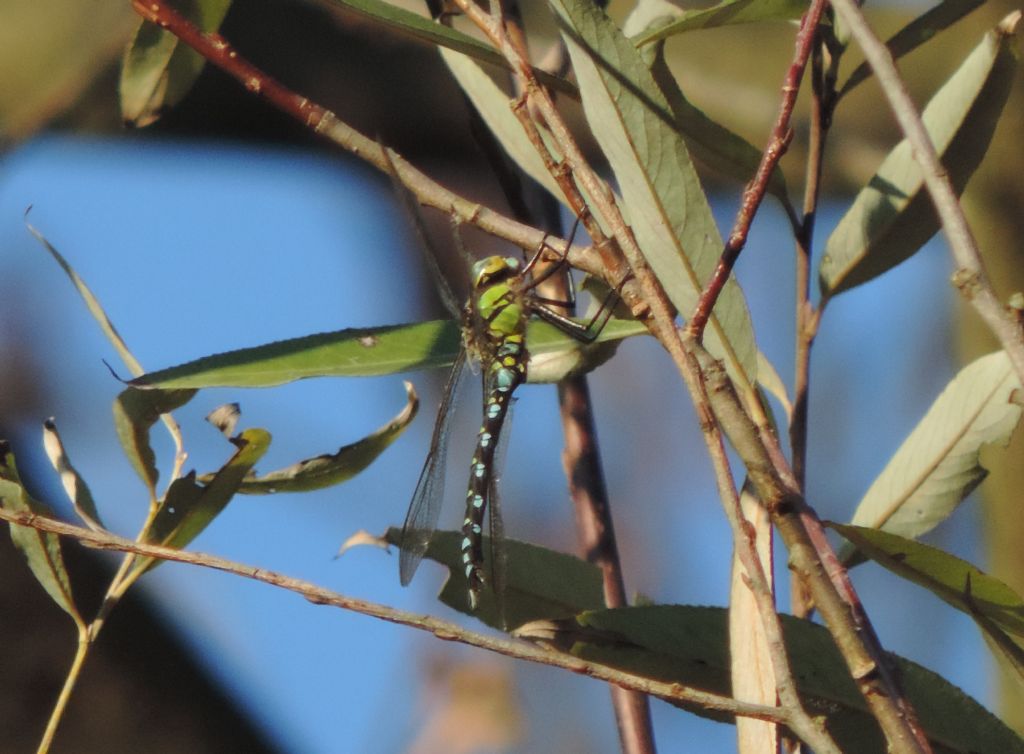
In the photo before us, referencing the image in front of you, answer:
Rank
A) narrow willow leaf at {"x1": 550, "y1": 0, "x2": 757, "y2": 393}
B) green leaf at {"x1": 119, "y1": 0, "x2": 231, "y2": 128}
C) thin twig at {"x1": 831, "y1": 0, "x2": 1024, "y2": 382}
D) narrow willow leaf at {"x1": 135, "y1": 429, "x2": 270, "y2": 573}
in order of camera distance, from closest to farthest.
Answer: thin twig at {"x1": 831, "y1": 0, "x2": 1024, "y2": 382} < narrow willow leaf at {"x1": 550, "y1": 0, "x2": 757, "y2": 393} < narrow willow leaf at {"x1": 135, "y1": 429, "x2": 270, "y2": 573} < green leaf at {"x1": 119, "y1": 0, "x2": 231, "y2": 128}

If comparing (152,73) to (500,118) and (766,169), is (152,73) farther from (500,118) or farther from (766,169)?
(766,169)

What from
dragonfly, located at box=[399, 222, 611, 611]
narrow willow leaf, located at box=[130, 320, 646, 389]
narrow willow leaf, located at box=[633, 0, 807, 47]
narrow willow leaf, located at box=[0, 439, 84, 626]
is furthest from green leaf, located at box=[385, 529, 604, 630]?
narrow willow leaf, located at box=[633, 0, 807, 47]

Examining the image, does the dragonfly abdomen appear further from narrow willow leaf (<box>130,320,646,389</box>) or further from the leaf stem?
the leaf stem

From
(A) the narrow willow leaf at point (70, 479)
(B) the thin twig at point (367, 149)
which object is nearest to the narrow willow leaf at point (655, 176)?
(B) the thin twig at point (367, 149)

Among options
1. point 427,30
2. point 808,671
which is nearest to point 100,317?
point 427,30

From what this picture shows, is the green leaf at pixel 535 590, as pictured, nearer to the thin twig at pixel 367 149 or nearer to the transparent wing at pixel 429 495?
the transparent wing at pixel 429 495

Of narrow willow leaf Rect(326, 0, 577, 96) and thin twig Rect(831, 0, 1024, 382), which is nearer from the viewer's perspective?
thin twig Rect(831, 0, 1024, 382)
